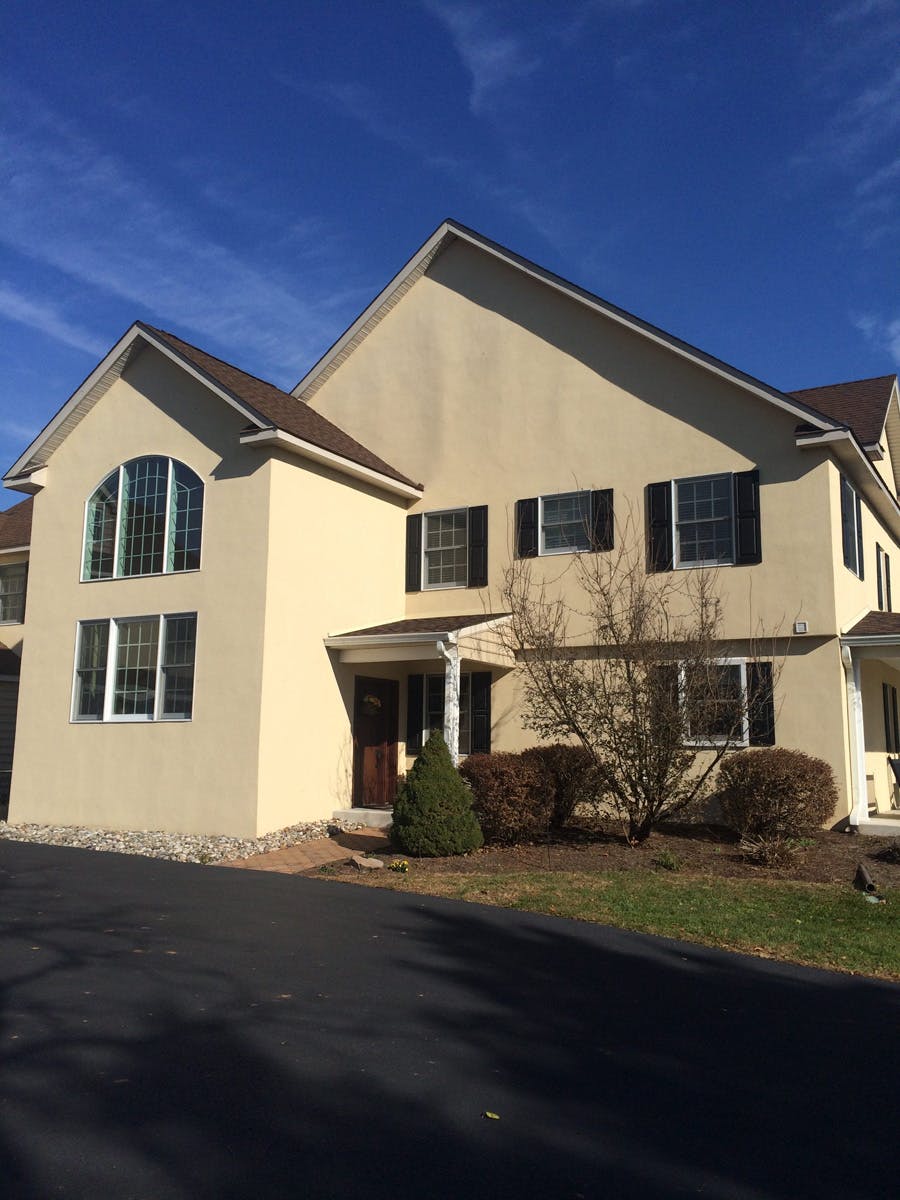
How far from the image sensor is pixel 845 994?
7215 mm

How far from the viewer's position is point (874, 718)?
61.4 ft

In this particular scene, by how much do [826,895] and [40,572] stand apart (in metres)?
14.1

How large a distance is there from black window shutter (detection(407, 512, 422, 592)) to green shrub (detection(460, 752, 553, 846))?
17.4 ft

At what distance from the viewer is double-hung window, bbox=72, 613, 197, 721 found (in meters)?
16.2

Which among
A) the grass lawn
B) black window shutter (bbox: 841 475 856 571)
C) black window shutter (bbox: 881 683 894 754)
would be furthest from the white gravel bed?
black window shutter (bbox: 881 683 894 754)

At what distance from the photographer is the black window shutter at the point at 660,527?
639 inches

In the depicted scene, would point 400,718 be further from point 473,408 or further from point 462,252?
point 462,252

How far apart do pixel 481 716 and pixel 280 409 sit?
20.4 ft

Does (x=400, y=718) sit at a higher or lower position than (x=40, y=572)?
lower

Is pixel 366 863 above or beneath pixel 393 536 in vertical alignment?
beneath

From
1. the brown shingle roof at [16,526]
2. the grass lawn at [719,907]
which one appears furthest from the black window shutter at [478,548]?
the brown shingle roof at [16,526]

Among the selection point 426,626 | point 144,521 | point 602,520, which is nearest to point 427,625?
point 426,626

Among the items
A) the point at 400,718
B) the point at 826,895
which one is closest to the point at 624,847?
the point at 826,895

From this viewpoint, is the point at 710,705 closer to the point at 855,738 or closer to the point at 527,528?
the point at 855,738
